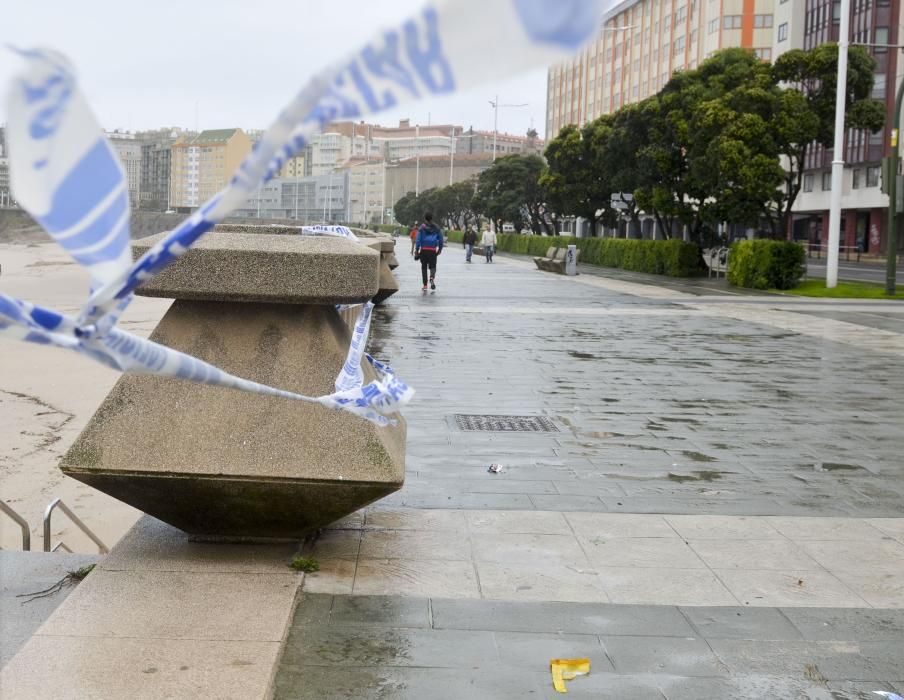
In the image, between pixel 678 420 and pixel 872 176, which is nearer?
pixel 678 420

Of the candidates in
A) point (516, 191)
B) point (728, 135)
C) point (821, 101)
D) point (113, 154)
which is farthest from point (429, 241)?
point (516, 191)

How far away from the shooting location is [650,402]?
9.73 m

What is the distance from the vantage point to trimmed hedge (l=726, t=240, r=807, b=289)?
90.9ft

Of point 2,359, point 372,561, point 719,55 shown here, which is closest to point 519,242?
point 719,55

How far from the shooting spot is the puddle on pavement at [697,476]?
6531 millimetres

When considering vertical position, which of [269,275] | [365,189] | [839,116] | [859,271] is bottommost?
[859,271]

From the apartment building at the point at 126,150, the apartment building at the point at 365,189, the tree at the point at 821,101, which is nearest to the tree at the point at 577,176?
the tree at the point at 821,101

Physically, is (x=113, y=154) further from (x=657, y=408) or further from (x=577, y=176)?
(x=577, y=176)

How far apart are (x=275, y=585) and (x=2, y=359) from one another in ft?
37.1

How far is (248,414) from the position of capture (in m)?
4.19

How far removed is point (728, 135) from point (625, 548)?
25817mm

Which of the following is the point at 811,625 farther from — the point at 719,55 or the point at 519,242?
the point at 519,242

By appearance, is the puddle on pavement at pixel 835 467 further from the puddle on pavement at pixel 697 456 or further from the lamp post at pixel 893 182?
the lamp post at pixel 893 182

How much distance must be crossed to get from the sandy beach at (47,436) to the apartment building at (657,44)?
57.4 m
